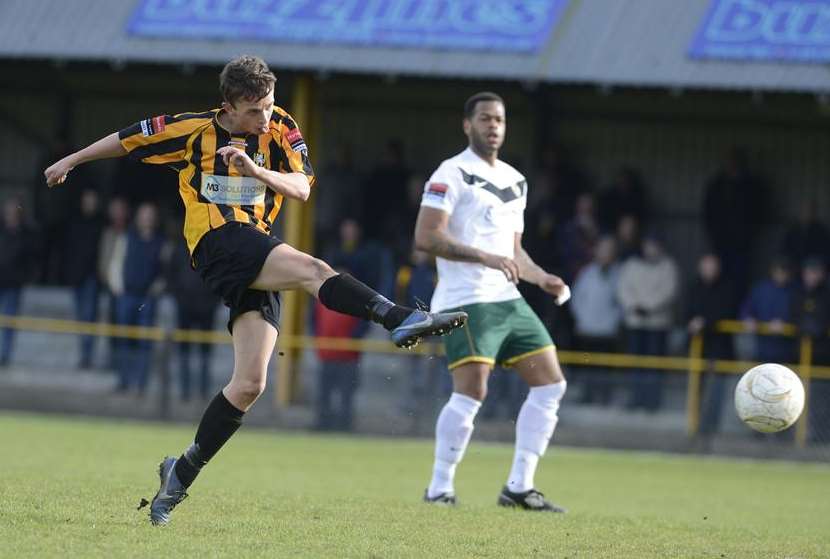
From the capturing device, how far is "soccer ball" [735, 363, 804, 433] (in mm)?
8320

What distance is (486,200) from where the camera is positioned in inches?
377

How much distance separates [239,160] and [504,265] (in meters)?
2.33

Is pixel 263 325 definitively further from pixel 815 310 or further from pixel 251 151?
pixel 815 310

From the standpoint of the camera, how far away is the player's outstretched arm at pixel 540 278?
905 cm

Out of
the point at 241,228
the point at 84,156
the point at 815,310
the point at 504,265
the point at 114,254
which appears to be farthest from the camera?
the point at 114,254

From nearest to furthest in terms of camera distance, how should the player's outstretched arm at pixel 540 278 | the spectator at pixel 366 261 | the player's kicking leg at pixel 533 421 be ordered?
the player's outstretched arm at pixel 540 278 < the player's kicking leg at pixel 533 421 < the spectator at pixel 366 261

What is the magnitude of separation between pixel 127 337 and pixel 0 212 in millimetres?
3783

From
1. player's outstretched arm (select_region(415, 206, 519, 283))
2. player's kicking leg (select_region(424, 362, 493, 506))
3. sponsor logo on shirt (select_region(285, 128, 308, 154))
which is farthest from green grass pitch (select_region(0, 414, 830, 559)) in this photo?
sponsor logo on shirt (select_region(285, 128, 308, 154))

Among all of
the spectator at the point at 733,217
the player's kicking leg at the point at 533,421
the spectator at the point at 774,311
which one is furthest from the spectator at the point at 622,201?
the player's kicking leg at the point at 533,421

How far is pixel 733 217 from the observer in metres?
18.8

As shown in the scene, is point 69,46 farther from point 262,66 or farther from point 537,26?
point 262,66

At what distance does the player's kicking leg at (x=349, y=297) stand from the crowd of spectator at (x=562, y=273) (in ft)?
29.9

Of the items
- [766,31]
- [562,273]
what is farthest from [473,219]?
[766,31]

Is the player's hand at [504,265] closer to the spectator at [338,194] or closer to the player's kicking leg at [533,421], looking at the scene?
the player's kicking leg at [533,421]
